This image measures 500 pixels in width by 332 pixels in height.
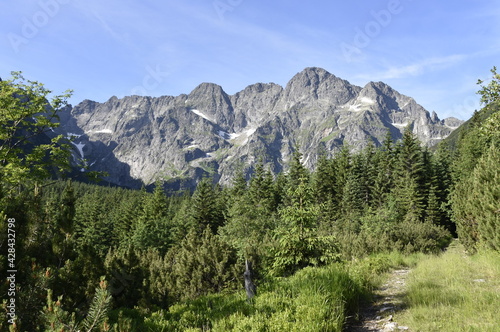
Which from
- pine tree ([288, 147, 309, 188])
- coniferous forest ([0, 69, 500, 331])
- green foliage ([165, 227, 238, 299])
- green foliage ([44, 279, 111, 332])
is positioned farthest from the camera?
pine tree ([288, 147, 309, 188])

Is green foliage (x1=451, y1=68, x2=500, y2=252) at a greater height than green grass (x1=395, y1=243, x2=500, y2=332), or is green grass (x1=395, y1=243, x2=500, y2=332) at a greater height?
green foliage (x1=451, y1=68, x2=500, y2=252)

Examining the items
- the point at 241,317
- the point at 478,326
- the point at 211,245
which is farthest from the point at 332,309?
the point at 211,245

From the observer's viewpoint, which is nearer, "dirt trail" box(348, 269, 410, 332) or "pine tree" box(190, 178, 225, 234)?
"dirt trail" box(348, 269, 410, 332)

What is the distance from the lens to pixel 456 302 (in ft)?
18.4

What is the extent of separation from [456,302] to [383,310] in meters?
1.38

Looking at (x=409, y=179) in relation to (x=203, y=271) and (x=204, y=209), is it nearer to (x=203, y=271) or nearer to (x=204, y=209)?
(x=204, y=209)

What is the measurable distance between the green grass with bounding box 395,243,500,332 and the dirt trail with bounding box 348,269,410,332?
223 mm

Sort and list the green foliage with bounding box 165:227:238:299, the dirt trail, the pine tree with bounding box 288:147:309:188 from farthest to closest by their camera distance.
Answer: the pine tree with bounding box 288:147:309:188 → the green foliage with bounding box 165:227:238:299 → the dirt trail

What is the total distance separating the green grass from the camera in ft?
15.2

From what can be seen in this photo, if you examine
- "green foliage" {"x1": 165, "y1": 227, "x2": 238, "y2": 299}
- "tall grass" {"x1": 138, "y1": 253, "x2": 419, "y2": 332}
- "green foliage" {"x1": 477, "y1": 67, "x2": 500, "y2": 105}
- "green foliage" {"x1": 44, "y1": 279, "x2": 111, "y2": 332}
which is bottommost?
"green foliage" {"x1": 165, "y1": 227, "x2": 238, "y2": 299}

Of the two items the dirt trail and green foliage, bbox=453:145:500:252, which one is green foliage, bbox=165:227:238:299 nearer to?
the dirt trail

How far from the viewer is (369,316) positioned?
5.82m

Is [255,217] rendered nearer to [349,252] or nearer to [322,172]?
[349,252]

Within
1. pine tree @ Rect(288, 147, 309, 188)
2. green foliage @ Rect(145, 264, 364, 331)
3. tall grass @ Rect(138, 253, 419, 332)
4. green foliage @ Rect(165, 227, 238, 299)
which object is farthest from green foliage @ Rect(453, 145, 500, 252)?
pine tree @ Rect(288, 147, 309, 188)
